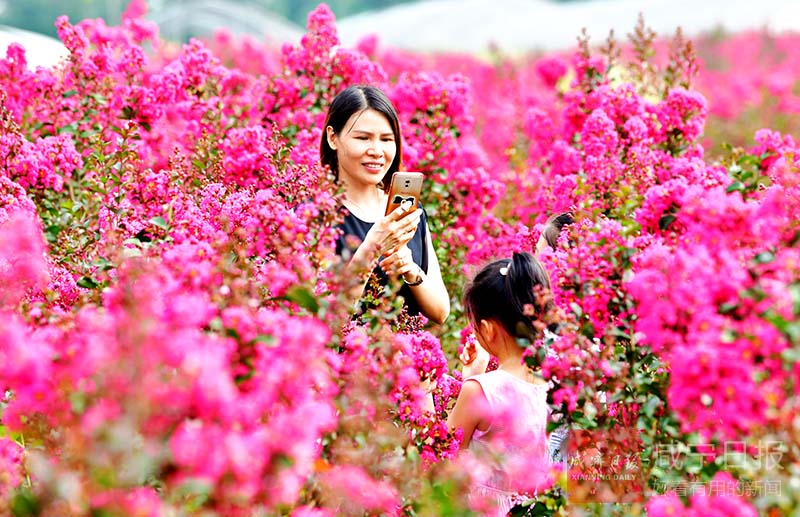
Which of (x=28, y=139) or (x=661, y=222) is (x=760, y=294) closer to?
(x=661, y=222)

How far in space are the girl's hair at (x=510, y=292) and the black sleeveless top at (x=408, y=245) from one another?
0.44 metres

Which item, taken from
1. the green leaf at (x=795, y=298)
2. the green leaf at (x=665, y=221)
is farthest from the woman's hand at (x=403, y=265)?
the green leaf at (x=795, y=298)

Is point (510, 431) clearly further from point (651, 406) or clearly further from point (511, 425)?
point (651, 406)

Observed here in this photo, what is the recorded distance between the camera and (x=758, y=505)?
5.47 ft

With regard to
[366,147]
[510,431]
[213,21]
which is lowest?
[213,21]

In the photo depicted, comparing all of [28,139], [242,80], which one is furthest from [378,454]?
[242,80]

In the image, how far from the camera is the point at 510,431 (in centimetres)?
246

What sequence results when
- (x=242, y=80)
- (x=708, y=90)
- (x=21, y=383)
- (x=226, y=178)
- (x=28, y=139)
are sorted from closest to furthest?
(x=21, y=383)
(x=226, y=178)
(x=28, y=139)
(x=242, y=80)
(x=708, y=90)

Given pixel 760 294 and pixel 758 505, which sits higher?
pixel 760 294

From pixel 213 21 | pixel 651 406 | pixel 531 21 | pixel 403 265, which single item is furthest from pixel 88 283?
pixel 531 21

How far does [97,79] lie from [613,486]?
303 cm

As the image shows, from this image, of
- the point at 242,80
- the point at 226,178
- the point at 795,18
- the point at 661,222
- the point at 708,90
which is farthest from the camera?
the point at 795,18

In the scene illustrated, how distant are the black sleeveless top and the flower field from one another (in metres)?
0.32

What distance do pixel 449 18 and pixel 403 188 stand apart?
1788 centimetres
